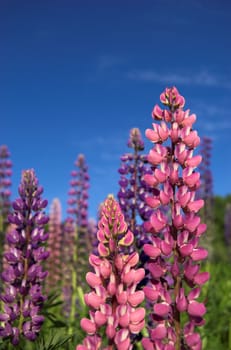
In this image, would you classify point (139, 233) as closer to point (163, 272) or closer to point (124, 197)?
point (124, 197)

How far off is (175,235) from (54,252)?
1063 cm

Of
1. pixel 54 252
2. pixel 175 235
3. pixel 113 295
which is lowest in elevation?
pixel 113 295

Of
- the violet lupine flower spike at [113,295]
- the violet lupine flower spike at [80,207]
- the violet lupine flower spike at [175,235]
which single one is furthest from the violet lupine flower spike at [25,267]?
the violet lupine flower spike at [80,207]

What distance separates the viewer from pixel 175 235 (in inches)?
101

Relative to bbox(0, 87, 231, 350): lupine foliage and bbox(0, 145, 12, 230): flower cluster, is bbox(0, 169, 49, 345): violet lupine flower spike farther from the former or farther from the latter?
bbox(0, 145, 12, 230): flower cluster

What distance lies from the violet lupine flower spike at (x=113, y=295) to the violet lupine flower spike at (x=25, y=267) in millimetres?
1426

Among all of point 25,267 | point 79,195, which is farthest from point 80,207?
point 25,267

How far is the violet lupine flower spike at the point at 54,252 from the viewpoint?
1190cm

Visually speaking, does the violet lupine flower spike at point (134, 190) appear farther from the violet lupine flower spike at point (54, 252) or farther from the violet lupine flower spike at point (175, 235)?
the violet lupine flower spike at point (54, 252)

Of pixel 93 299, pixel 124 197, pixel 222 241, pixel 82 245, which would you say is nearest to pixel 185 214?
pixel 93 299

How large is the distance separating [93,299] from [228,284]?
8.86 metres

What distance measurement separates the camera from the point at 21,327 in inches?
139

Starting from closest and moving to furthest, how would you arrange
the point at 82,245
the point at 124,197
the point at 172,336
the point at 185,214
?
the point at 172,336, the point at 185,214, the point at 124,197, the point at 82,245

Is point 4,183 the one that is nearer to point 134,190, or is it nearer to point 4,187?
point 4,187
